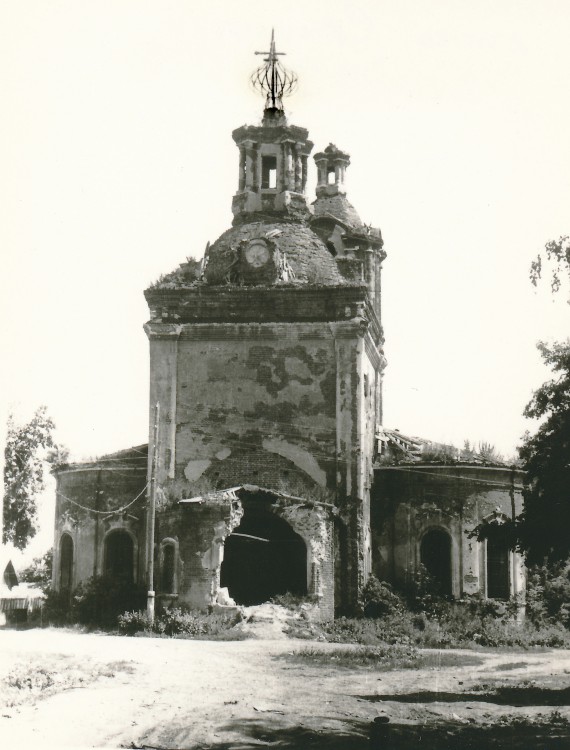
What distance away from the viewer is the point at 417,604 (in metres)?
25.8

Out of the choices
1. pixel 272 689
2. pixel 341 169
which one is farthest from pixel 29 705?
pixel 341 169

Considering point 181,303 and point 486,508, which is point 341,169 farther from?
point 486,508

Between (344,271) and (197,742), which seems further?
(344,271)

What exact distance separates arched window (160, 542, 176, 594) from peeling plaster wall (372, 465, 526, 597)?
5.42 meters

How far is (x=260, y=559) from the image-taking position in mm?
26297

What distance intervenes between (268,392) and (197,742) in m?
13.8

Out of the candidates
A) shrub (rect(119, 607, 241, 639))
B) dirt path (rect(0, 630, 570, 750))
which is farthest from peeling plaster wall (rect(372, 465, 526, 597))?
dirt path (rect(0, 630, 570, 750))

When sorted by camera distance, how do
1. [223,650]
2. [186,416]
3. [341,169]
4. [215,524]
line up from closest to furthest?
[223,650] → [215,524] → [186,416] → [341,169]

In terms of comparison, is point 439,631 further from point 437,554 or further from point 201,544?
point 201,544

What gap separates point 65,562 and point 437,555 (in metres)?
10.2

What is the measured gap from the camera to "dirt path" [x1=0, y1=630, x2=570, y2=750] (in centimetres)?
1329

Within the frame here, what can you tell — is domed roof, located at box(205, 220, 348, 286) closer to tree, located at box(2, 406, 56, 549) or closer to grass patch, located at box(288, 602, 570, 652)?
grass patch, located at box(288, 602, 570, 652)

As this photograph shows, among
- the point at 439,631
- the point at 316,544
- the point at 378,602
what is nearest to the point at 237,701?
the point at 439,631

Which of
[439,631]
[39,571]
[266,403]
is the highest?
[266,403]
